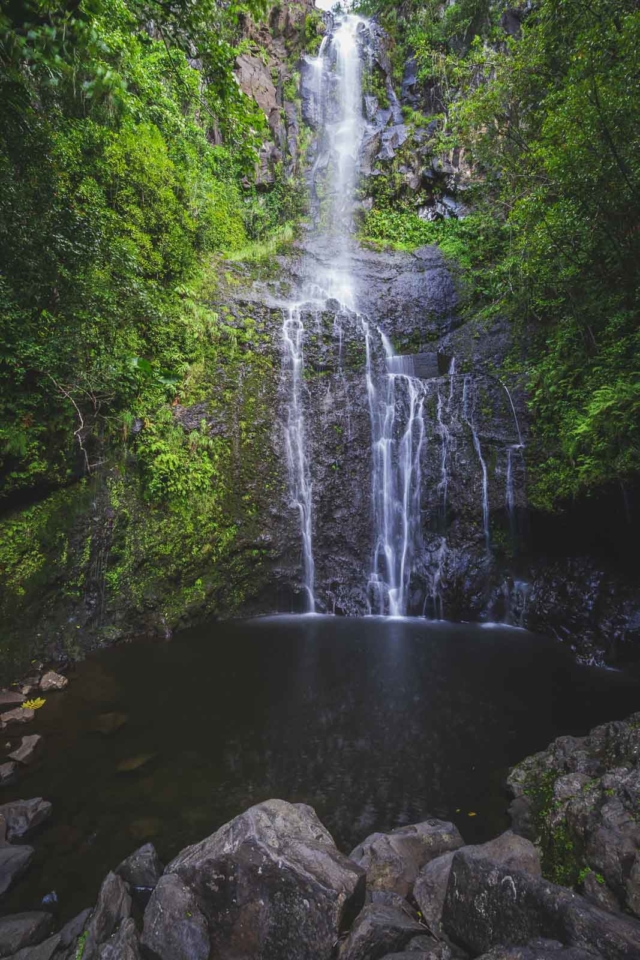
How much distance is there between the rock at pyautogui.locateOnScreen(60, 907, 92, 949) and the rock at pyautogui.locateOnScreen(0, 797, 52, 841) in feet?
3.66

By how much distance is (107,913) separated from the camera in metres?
2.58

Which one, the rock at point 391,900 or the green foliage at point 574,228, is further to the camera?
the green foliage at point 574,228

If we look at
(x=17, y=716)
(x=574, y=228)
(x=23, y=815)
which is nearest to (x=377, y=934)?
(x=23, y=815)

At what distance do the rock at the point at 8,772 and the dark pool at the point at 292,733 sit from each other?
122mm

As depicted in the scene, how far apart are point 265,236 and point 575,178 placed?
11518 mm

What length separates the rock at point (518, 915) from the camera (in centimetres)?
197

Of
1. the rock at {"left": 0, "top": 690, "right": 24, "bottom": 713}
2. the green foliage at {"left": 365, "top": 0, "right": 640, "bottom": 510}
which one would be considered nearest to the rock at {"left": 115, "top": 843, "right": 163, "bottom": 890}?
the rock at {"left": 0, "top": 690, "right": 24, "bottom": 713}

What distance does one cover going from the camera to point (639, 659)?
20.2 ft

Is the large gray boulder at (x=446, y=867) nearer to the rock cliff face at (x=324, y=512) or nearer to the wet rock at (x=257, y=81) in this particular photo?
the rock cliff face at (x=324, y=512)

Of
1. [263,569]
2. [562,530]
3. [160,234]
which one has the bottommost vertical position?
[263,569]

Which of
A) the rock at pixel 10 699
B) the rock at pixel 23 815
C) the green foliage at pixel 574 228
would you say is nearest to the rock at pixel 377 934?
the rock at pixel 23 815

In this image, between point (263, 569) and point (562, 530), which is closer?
point (562, 530)

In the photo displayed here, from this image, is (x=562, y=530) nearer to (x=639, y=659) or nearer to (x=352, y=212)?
(x=639, y=659)

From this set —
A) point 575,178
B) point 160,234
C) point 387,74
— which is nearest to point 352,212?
point 387,74
